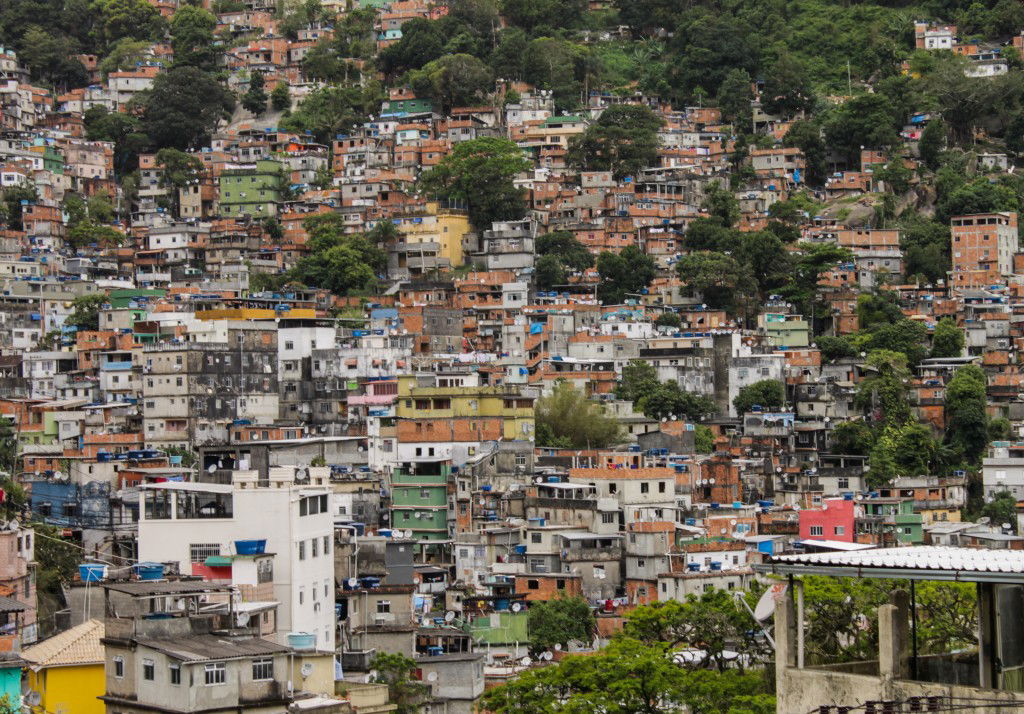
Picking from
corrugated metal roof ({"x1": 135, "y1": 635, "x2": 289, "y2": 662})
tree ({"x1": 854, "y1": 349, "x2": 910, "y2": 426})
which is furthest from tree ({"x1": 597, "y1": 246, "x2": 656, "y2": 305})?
corrugated metal roof ({"x1": 135, "y1": 635, "x2": 289, "y2": 662})

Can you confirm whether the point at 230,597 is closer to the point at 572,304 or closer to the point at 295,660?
the point at 295,660

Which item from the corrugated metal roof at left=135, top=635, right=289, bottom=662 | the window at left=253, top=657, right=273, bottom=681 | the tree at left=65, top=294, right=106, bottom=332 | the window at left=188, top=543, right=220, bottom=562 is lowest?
the window at left=253, top=657, right=273, bottom=681

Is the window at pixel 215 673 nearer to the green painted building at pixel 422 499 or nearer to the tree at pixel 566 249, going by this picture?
the green painted building at pixel 422 499

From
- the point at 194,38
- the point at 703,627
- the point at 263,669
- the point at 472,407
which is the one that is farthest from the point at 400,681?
the point at 194,38

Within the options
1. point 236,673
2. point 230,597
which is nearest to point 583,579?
point 230,597

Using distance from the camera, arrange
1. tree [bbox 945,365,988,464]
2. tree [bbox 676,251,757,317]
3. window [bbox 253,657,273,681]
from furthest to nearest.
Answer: tree [bbox 676,251,757,317] < tree [bbox 945,365,988,464] < window [bbox 253,657,273,681]

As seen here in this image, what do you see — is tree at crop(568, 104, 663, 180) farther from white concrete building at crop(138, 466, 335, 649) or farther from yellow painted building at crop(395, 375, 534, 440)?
white concrete building at crop(138, 466, 335, 649)
